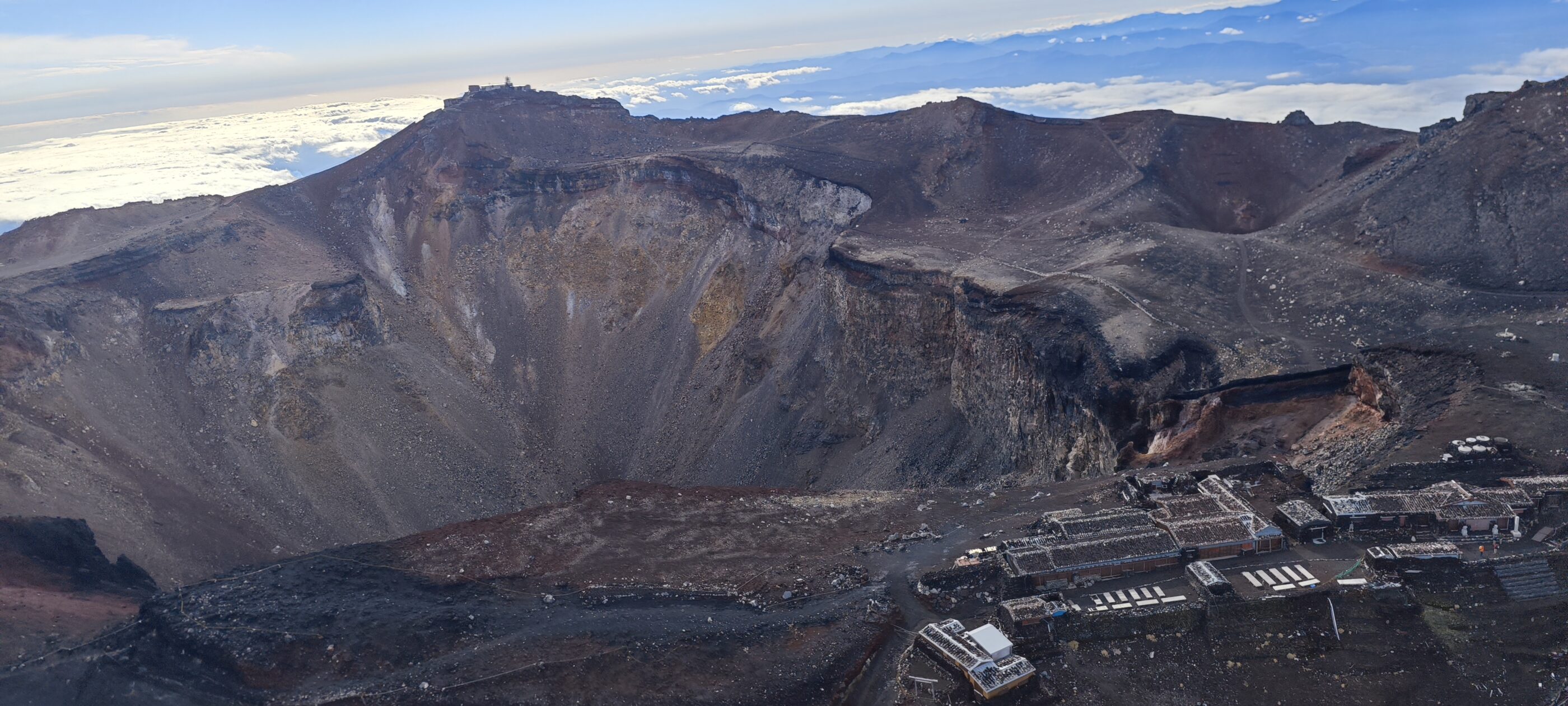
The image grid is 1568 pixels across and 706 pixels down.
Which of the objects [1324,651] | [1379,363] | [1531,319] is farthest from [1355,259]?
[1324,651]

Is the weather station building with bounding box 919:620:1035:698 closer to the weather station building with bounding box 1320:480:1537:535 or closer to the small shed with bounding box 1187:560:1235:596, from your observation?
the small shed with bounding box 1187:560:1235:596

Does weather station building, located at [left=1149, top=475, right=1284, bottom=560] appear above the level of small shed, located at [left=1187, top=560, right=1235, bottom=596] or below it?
above

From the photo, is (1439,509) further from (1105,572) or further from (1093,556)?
(1093,556)

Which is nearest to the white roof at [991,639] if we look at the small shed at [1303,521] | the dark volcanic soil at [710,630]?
the dark volcanic soil at [710,630]

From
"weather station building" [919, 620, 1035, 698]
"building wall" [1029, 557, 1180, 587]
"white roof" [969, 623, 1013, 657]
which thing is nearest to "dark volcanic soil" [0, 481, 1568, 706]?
"weather station building" [919, 620, 1035, 698]

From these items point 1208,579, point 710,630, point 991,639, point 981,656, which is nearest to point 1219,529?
point 1208,579

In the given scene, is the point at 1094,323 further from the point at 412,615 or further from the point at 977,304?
the point at 412,615
